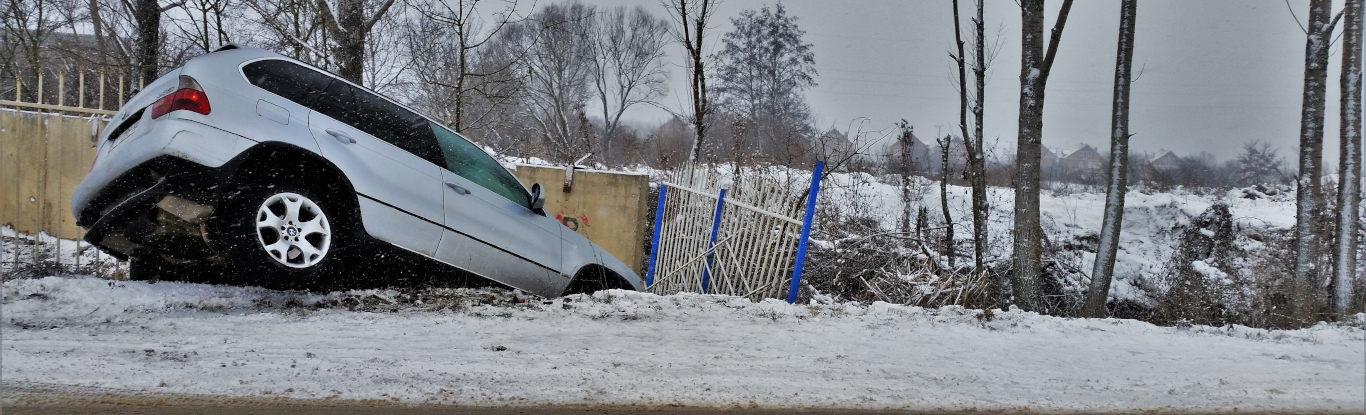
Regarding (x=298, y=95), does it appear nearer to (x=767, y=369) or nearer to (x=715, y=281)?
(x=767, y=369)

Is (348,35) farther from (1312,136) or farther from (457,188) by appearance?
(1312,136)

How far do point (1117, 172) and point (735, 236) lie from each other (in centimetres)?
444

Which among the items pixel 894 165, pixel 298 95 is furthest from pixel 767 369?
pixel 894 165

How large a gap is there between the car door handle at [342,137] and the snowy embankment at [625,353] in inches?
39.4

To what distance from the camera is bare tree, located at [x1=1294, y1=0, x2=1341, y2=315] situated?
7.38 m

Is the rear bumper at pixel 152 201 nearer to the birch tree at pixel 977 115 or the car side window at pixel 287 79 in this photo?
the car side window at pixel 287 79

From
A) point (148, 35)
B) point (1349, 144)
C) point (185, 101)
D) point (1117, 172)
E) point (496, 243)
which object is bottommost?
point (496, 243)

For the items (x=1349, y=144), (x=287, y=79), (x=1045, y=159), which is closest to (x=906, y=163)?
(x=1045, y=159)

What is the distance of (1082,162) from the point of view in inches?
606

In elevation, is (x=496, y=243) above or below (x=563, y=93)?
below

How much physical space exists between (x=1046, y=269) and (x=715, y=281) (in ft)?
14.6

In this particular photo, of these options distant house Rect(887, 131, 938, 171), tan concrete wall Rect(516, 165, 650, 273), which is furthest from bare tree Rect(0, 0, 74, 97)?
distant house Rect(887, 131, 938, 171)

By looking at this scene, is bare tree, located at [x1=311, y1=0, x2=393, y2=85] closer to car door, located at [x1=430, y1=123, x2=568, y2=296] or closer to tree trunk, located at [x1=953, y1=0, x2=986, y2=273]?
car door, located at [x1=430, y1=123, x2=568, y2=296]

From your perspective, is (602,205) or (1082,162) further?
(1082,162)
